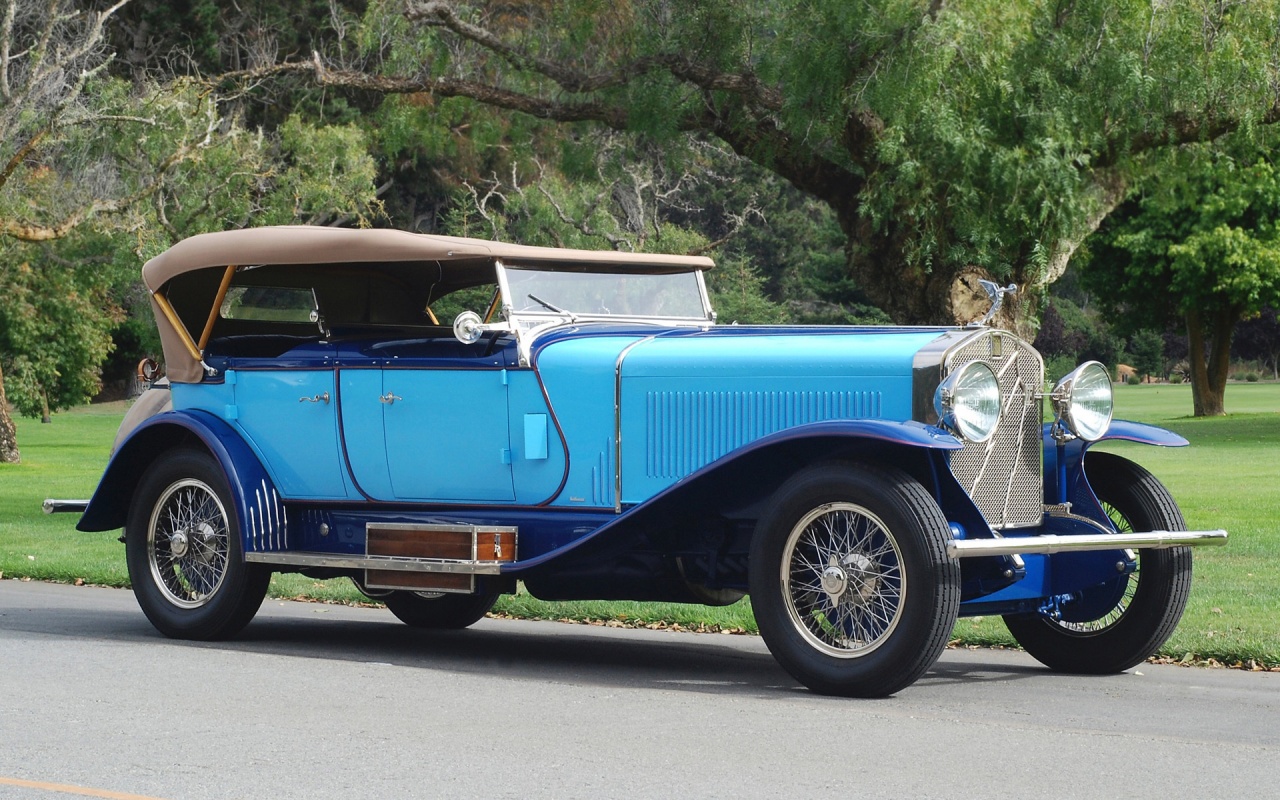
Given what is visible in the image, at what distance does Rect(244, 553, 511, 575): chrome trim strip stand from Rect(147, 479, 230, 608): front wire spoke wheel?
393 mm

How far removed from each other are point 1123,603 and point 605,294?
300 cm

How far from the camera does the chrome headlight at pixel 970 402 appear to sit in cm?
682

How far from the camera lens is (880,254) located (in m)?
16.5

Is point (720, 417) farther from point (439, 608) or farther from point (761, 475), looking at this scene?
point (439, 608)

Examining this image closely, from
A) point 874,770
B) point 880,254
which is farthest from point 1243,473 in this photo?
point 874,770

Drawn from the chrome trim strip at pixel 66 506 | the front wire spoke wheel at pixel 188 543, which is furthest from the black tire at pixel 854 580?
the chrome trim strip at pixel 66 506

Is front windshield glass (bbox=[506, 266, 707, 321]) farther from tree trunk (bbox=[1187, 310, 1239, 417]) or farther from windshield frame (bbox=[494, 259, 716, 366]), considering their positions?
tree trunk (bbox=[1187, 310, 1239, 417])

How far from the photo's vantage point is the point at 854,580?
6680mm

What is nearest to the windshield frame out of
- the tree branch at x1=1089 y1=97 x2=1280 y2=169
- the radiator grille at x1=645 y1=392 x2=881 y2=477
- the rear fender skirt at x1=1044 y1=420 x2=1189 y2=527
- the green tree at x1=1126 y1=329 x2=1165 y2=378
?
the radiator grille at x1=645 y1=392 x2=881 y2=477

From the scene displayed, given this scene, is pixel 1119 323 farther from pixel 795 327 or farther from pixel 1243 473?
pixel 795 327

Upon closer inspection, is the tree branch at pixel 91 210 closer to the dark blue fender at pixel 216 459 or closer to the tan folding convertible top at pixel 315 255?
the tan folding convertible top at pixel 315 255

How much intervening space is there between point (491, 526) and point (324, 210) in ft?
72.7

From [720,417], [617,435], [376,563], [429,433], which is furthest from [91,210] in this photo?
[720,417]

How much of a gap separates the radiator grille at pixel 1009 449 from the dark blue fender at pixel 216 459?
3.52m
